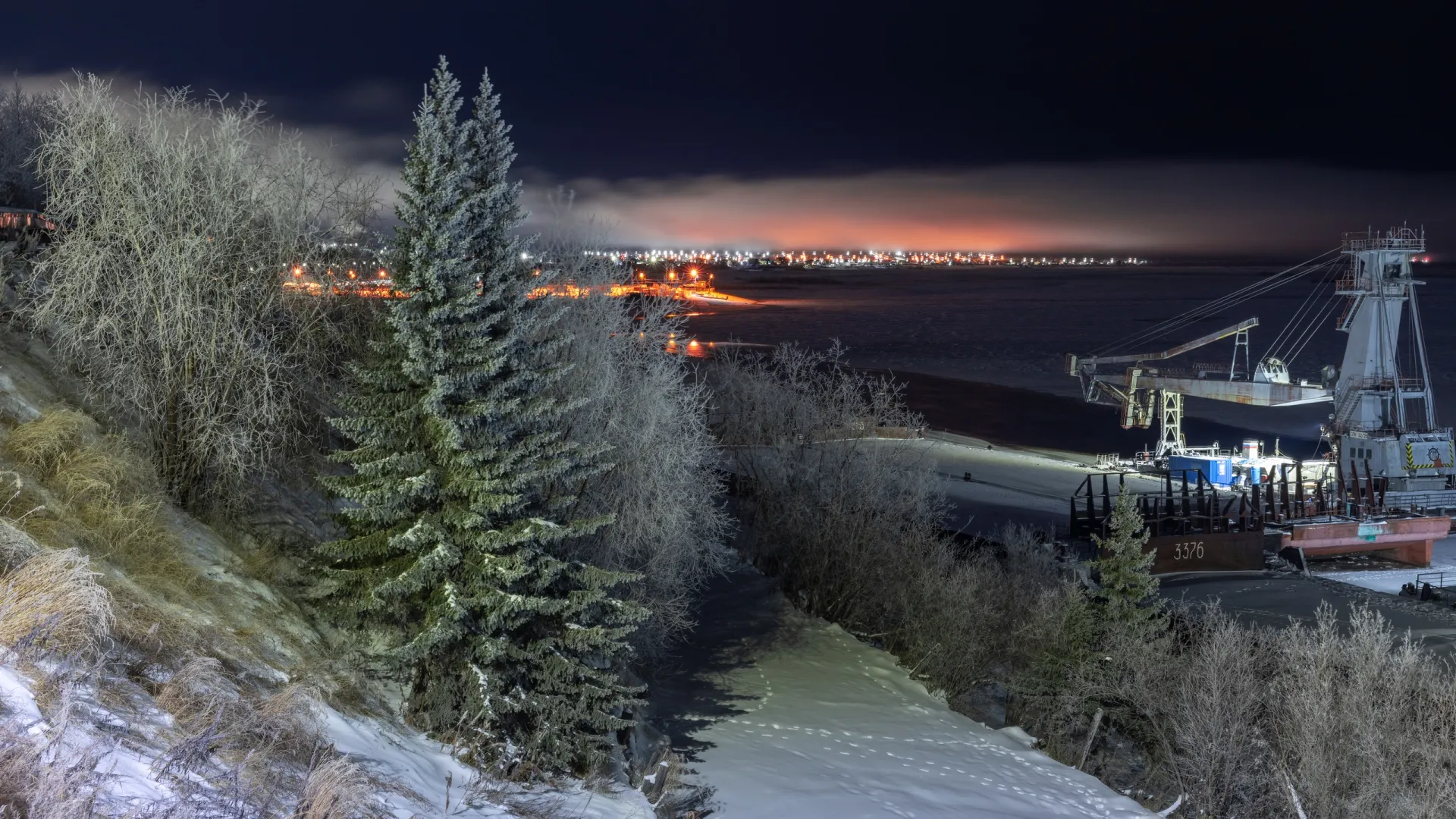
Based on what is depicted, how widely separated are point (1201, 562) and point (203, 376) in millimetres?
28967

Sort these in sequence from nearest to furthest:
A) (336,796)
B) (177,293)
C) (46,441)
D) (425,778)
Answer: (336,796), (425,778), (46,441), (177,293)

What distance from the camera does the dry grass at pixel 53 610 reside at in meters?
7.66

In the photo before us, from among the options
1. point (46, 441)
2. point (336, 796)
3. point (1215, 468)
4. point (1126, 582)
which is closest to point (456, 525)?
point (46, 441)

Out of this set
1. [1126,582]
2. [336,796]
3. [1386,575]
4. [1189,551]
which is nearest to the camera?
[336,796]

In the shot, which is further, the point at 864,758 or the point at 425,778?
the point at 864,758

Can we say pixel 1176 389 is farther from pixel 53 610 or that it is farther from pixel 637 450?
pixel 53 610

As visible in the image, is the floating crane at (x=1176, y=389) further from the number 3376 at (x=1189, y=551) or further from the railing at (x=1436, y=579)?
the number 3376 at (x=1189, y=551)

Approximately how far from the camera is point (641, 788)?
525 inches

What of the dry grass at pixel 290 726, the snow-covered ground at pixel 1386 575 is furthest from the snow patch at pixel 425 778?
the snow-covered ground at pixel 1386 575

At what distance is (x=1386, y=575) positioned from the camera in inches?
1350

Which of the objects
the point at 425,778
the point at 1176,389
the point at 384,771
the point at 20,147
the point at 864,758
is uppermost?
the point at 20,147

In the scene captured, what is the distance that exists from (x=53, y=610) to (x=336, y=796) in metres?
2.64

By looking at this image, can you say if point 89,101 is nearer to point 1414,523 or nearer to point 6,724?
point 6,724

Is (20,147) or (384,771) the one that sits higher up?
(20,147)
